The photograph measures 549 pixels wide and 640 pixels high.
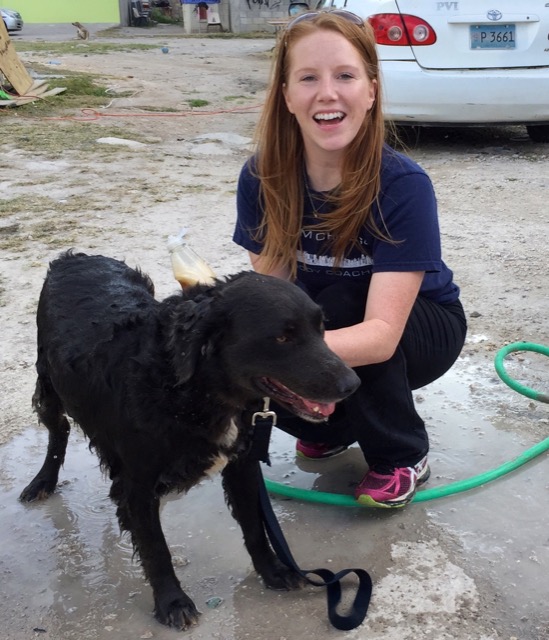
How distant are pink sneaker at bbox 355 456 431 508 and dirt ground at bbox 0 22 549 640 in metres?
0.07

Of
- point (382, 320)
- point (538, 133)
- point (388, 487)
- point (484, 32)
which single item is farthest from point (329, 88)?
point (538, 133)

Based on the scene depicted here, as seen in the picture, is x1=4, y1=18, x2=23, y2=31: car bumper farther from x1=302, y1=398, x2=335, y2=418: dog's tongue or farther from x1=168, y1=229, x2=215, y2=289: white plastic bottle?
x1=302, y1=398, x2=335, y2=418: dog's tongue

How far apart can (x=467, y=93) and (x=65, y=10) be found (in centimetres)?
4076

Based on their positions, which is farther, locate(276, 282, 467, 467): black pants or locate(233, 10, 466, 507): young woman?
locate(276, 282, 467, 467): black pants

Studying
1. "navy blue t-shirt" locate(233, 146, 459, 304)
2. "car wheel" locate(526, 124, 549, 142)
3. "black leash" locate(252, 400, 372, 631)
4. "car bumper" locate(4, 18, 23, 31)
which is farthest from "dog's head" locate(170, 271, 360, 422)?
"car bumper" locate(4, 18, 23, 31)

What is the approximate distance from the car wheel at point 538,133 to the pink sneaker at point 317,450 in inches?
226

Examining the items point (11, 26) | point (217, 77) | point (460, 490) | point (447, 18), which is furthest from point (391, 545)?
point (11, 26)

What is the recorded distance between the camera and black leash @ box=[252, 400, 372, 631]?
2.29 metres

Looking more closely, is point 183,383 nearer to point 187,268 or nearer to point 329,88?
point 329,88

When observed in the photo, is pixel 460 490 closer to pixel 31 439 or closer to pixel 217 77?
pixel 31 439

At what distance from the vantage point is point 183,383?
2215mm

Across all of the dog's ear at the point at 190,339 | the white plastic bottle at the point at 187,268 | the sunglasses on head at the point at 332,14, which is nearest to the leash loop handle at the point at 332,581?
the dog's ear at the point at 190,339

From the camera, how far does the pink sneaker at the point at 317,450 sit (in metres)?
3.19

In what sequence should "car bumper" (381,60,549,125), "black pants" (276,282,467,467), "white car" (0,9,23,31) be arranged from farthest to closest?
"white car" (0,9,23,31) → "car bumper" (381,60,549,125) → "black pants" (276,282,467,467)
